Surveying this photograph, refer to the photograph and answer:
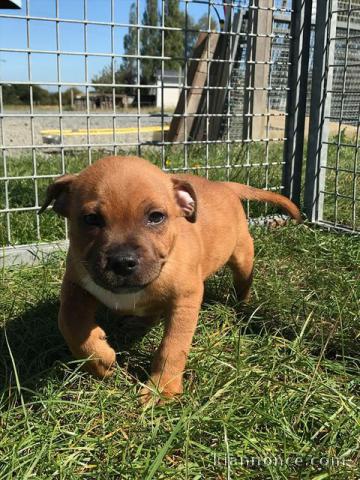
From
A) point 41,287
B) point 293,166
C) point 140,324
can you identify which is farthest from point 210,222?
point 293,166

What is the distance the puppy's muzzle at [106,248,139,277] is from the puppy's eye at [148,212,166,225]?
0.24 m

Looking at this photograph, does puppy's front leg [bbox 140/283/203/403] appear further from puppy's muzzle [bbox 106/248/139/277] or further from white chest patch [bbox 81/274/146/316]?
puppy's muzzle [bbox 106/248/139/277]

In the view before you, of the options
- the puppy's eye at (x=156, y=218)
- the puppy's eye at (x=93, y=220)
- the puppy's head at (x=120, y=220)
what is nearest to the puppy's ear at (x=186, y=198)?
the puppy's head at (x=120, y=220)

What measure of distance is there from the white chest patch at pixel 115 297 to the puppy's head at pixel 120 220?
150mm

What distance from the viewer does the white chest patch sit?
7.64ft

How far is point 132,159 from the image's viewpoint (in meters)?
2.38

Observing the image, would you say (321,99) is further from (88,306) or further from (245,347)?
(88,306)

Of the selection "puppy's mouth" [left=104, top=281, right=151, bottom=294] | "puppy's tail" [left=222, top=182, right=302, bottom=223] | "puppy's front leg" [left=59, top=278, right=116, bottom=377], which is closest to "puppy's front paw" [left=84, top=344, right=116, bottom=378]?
"puppy's front leg" [left=59, top=278, right=116, bottom=377]

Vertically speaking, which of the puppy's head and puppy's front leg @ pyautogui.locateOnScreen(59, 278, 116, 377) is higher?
the puppy's head

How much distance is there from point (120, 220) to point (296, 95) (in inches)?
128

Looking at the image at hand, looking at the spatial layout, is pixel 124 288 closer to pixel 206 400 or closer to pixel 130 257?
pixel 130 257

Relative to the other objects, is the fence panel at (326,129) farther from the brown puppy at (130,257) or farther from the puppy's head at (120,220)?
the puppy's head at (120,220)

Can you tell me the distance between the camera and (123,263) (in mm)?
1965

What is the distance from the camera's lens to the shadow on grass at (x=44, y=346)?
234cm
